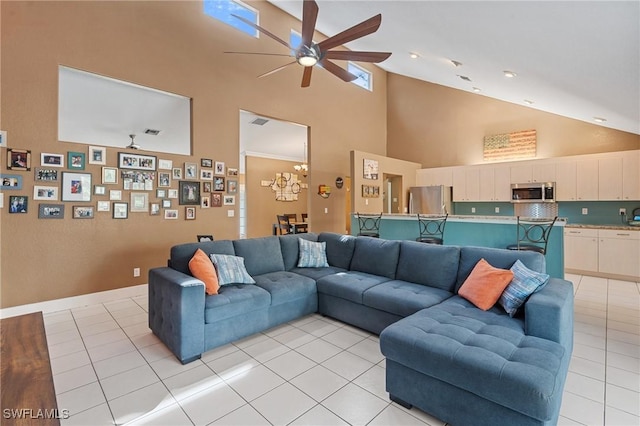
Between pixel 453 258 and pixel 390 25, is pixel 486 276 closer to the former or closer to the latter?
pixel 453 258

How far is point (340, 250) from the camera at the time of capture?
13.8 ft

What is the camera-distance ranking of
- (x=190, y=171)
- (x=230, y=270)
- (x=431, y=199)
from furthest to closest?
(x=431, y=199) → (x=190, y=171) → (x=230, y=270)

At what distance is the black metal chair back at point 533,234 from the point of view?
154 inches

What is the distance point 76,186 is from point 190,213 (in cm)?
155

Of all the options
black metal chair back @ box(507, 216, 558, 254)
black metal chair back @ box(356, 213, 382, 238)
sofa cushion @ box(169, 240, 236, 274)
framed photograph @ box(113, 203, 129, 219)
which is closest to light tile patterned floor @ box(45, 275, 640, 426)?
sofa cushion @ box(169, 240, 236, 274)

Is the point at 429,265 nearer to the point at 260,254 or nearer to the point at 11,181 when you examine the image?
the point at 260,254

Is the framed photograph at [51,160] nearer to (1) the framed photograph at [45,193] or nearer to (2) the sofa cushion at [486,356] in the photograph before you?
(1) the framed photograph at [45,193]

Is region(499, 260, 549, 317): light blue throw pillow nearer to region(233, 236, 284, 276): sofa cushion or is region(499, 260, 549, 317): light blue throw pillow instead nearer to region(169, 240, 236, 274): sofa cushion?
region(233, 236, 284, 276): sofa cushion

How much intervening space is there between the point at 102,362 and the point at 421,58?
6186mm

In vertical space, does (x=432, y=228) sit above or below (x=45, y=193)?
below

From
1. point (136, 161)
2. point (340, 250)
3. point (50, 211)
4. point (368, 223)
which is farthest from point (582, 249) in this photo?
point (50, 211)

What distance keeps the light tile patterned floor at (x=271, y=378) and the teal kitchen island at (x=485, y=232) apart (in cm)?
84

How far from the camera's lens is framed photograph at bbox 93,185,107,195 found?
4.14 meters

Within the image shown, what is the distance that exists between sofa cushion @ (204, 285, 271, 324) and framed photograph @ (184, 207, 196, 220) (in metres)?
2.36
